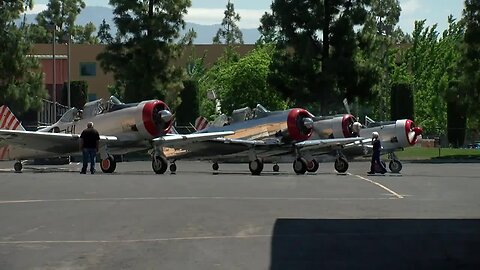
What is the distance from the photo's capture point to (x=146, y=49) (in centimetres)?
5944

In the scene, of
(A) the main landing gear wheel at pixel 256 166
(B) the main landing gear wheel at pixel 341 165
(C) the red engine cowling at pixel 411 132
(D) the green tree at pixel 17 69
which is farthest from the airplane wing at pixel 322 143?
(D) the green tree at pixel 17 69

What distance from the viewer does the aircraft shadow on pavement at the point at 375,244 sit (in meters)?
11.2

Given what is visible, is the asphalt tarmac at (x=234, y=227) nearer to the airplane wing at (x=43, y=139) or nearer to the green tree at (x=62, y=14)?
the airplane wing at (x=43, y=139)

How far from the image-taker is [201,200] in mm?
18844

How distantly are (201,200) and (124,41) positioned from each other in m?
42.9

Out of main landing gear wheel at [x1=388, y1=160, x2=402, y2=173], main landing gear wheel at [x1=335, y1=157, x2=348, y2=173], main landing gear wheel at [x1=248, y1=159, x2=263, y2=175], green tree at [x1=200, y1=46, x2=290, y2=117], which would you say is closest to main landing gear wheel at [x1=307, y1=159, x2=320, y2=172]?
main landing gear wheel at [x1=335, y1=157, x2=348, y2=173]

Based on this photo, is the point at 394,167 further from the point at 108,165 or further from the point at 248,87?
the point at 248,87

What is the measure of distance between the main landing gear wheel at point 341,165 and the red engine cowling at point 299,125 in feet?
4.99

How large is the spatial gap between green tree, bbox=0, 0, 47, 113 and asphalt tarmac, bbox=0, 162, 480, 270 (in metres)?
30.1

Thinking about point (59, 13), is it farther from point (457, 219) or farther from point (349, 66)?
point (457, 219)

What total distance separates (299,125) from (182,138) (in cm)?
493

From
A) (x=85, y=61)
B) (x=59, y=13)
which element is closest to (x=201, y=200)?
(x=85, y=61)

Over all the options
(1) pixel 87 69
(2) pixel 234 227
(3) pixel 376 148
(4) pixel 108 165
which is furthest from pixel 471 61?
(1) pixel 87 69

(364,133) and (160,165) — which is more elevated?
(364,133)
